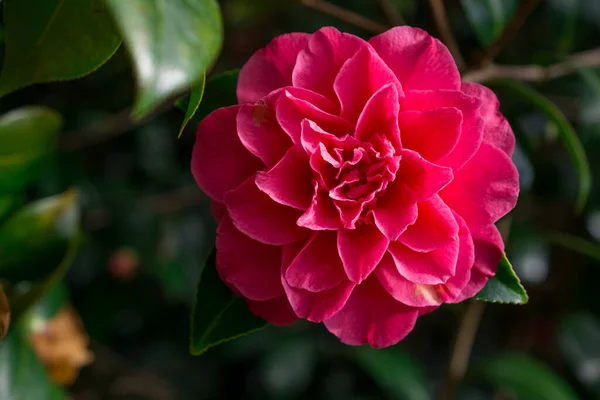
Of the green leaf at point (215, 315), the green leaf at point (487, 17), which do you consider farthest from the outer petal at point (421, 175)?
the green leaf at point (487, 17)

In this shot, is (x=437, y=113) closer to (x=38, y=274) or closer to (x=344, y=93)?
(x=344, y=93)

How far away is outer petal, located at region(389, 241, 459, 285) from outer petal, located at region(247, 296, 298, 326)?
120 mm

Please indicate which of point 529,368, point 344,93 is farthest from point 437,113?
point 529,368

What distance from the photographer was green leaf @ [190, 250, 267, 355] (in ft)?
2.17

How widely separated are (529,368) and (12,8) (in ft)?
4.21

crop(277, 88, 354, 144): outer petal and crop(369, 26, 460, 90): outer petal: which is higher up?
crop(369, 26, 460, 90): outer petal

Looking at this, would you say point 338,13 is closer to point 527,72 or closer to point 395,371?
point 527,72

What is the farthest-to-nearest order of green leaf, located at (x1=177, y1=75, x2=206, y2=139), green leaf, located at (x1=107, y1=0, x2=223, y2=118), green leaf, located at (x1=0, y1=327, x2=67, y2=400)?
green leaf, located at (x1=0, y1=327, x2=67, y2=400), green leaf, located at (x1=177, y1=75, x2=206, y2=139), green leaf, located at (x1=107, y1=0, x2=223, y2=118)

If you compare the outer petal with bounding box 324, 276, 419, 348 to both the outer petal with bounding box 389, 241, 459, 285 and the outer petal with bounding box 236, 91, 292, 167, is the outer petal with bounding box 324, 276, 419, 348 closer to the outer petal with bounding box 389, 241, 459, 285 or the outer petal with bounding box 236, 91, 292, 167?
the outer petal with bounding box 389, 241, 459, 285

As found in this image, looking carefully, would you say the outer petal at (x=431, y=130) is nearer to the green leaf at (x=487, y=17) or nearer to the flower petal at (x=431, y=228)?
the flower petal at (x=431, y=228)

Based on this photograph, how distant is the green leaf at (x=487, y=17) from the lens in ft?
3.22

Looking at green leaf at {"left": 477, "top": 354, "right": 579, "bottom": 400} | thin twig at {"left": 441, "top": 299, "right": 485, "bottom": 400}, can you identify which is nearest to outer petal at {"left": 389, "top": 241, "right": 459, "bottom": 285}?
thin twig at {"left": 441, "top": 299, "right": 485, "bottom": 400}

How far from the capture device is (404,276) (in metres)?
0.61

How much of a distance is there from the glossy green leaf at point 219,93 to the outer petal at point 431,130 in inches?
7.4
